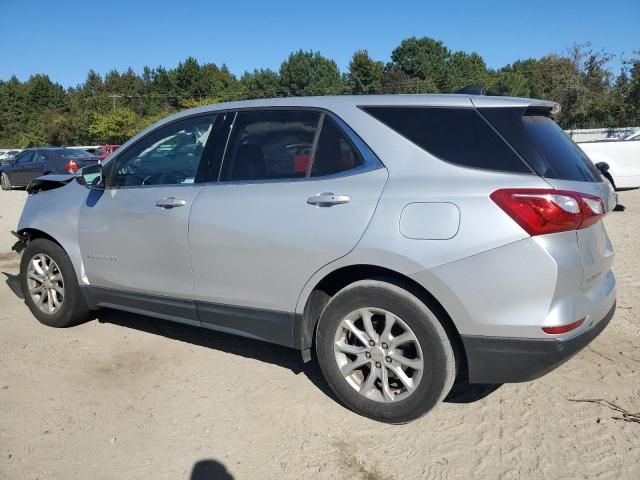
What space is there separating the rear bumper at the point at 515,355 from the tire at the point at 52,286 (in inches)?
127

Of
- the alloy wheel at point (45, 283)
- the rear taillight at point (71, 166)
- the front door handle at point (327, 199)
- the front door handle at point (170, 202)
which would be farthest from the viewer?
the rear taillight at point (71, 166)

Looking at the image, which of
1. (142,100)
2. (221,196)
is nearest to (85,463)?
(221,196)

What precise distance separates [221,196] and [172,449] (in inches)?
60.8

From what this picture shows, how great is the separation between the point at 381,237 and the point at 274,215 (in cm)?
72

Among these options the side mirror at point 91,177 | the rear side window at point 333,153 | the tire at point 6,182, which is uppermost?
the rear side window at point 333,153

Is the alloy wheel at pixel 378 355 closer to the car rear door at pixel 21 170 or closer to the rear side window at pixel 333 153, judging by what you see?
the rear side window at pixel 333 153

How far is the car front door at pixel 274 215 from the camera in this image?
3088 millimetres

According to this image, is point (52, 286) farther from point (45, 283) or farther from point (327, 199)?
point (327, 199)

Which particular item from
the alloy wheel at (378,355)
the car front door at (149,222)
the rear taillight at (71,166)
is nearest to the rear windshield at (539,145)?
the alloy wheel at (378,355)

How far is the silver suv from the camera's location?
8.80ft

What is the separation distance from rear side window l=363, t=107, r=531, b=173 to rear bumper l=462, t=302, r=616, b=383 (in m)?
0.86

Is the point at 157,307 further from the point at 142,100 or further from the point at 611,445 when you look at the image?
the point at 142,100

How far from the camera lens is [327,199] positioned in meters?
3.10

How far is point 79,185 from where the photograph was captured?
4484 mm
